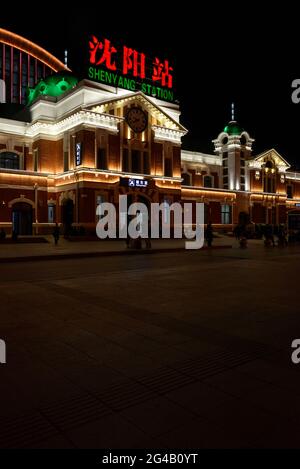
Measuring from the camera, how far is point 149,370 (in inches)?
164

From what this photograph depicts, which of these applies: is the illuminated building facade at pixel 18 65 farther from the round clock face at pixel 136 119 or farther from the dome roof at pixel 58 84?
the round clock face at pixel 136 119

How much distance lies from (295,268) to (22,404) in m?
12.2

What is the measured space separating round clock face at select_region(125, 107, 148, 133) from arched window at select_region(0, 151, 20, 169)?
40.9 ft

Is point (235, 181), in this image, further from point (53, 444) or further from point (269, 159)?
point (53, 444)

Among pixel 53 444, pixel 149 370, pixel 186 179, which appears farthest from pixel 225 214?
Result: pixel 53 444

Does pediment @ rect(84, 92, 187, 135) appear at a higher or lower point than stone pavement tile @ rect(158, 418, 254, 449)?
higher

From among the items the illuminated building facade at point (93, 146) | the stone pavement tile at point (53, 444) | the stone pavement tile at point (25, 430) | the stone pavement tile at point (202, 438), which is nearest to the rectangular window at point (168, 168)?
the illuminated building facade at point (93, 146)

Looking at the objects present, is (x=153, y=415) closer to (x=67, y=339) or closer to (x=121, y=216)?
(x=67, y=339)

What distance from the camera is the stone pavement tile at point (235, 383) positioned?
143 inches

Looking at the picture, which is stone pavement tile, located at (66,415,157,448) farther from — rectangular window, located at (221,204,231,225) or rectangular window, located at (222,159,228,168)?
rectangular window, located at (222,159,228,168)

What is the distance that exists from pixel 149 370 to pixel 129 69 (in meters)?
37.7

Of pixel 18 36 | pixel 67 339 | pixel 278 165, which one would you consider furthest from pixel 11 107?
pixel 67 339

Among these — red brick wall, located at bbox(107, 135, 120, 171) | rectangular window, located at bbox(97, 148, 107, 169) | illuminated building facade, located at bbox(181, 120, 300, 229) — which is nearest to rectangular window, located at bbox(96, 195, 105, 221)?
rectangular window, located at bbox(97, 148, 107, 169)

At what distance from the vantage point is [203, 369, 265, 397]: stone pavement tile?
12.0 ft
